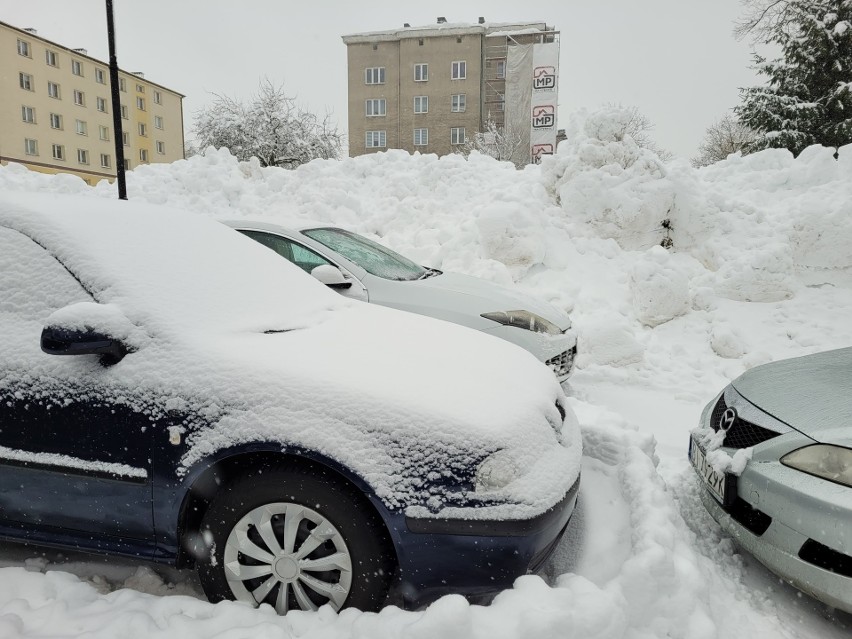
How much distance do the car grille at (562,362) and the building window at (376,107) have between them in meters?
45.7

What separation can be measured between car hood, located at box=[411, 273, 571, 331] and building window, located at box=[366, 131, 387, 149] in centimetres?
4435

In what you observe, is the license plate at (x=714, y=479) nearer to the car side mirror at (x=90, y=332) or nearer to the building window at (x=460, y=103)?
the car side mirror at (x=90, y=332)

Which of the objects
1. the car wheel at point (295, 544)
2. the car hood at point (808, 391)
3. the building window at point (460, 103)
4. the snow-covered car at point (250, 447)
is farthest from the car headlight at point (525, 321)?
the building window at point (460, 103)

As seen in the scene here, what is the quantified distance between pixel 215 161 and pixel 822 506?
12880 millimetres

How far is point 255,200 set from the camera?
11711 mm

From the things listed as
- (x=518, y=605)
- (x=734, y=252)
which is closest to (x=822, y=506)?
(x=518, y=605)

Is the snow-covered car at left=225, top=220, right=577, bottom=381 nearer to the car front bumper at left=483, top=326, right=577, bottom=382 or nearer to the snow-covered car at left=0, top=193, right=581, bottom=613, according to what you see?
the car front bumper at left=483, top=326, right=577, bottom=382

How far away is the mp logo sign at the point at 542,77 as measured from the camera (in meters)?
42.3

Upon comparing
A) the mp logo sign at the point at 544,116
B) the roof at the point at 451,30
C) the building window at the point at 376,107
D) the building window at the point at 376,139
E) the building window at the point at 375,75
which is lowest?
the building window at the point at 376,139

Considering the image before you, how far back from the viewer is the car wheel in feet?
6.65

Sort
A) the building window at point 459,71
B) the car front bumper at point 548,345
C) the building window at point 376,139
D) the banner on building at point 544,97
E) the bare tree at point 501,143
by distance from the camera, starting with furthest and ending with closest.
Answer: the building window at point 376,139, the building window at point 459,71, the banner on building at point 544,97, the bare tree at point 501,143, the car front bumper at point 548,345

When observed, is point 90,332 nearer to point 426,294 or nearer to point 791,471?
point 791,471

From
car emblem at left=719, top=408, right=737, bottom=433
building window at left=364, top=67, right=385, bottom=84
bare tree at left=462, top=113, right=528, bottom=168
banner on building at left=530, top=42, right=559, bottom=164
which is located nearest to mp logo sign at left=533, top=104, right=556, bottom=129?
banner on building at left=530, top=42, right=559, bottom=164

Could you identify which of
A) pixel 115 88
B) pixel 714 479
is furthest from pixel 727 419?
pixel 115 88
